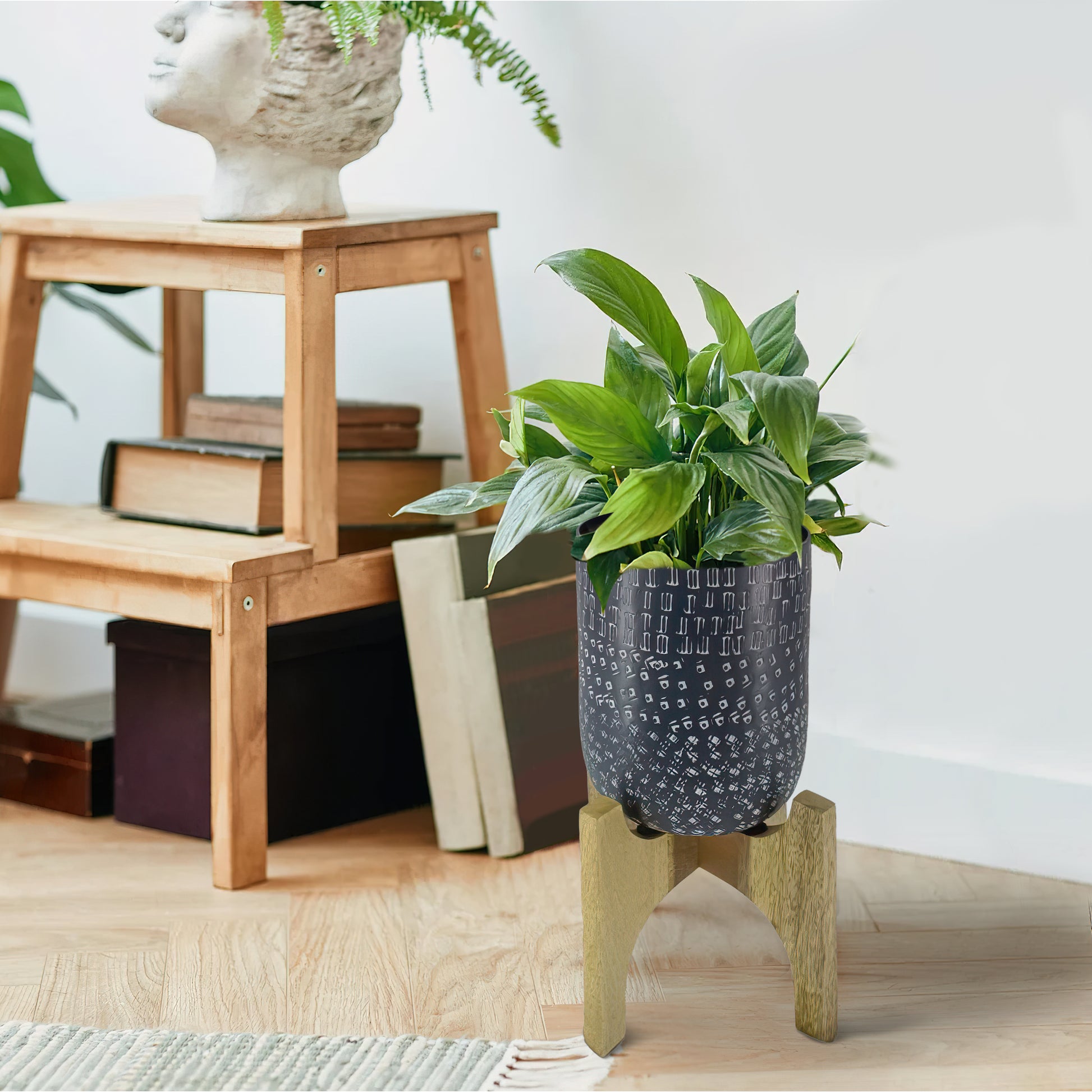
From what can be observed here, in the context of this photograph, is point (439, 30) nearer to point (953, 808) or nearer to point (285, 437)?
point (285, 437)

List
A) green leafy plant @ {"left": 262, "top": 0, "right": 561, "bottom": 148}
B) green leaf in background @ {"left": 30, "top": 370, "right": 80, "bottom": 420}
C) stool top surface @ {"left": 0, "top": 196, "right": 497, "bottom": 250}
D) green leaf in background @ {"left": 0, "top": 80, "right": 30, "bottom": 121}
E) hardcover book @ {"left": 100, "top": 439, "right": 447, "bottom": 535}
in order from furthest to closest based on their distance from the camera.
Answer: green leaf in background @ {"left": 30, "top": 370, "right": 80, "bottom": 420}, green leaf in background @ {"left": 0, "top": 80, "right": 30, "bottom": 121}, hardcover book @ {"left": 100, "top": 439, "right": 447, "bottom": 535}, stool top surface @ {"left": 0, "top": 196, "right": 497, "bottom": 250}, green leafy plant @ {"left": 262, "top": 0, "right": 561, "bottom": 148}

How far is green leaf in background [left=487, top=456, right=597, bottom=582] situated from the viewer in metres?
1.05

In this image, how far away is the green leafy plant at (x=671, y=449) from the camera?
1.02 meters

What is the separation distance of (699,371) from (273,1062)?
615 millimetres

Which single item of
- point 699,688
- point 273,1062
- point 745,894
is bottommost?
point 273,1062

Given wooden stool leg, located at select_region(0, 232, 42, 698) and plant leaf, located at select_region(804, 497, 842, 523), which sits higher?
wooden stool leg, located at select_region(0, 232, 42, 698)

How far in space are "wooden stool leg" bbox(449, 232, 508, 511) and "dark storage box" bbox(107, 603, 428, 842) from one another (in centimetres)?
21

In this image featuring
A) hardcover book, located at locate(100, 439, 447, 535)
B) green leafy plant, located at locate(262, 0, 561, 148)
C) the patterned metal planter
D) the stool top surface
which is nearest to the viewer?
the patterned metal planter

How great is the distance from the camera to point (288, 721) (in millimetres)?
1637

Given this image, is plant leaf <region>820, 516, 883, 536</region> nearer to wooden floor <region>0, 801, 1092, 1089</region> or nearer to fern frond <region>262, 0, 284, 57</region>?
wooden floor <region>0, 801, 1092, 1089</region>

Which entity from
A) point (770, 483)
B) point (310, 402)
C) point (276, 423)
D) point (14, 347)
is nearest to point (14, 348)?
point (14, 347)

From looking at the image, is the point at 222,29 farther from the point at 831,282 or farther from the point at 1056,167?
the point at 1056,167

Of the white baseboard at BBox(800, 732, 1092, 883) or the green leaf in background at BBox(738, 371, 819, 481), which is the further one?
the white baseboard at BBox(800, 732, 1092, 883)

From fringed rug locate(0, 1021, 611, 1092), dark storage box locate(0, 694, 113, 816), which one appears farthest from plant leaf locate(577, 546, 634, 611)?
dark storage box locate(0, 694, 113, 816)
